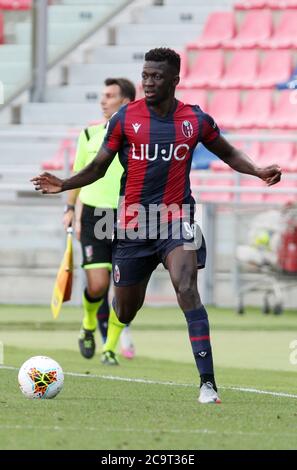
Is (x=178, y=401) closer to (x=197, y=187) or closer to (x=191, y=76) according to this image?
(x=197, y=187)

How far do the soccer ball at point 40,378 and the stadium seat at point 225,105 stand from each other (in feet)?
44.0

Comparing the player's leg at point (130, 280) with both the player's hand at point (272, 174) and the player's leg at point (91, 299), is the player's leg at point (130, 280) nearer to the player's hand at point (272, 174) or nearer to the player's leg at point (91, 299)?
the player's hand at point (272, 174)

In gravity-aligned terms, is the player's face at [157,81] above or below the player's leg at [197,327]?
above

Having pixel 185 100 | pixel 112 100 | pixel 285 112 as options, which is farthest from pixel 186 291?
pixel 185 100

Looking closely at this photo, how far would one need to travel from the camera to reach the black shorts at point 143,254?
27.9ft

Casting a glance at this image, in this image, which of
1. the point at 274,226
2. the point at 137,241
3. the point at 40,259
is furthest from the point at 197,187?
the point at 137,241

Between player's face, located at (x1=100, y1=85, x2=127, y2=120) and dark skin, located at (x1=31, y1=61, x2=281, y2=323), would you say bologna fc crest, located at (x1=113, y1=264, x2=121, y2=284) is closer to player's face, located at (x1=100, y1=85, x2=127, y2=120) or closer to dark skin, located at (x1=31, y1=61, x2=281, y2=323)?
dark skin, located at (x1=31, y1=61, x2=281, y2=323)

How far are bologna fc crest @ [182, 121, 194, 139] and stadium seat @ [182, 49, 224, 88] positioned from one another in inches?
541

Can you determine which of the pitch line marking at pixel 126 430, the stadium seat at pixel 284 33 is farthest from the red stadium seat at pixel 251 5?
the pitch line marking at pixel 126 430

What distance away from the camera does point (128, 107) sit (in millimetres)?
8633

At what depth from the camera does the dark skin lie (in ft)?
27.3

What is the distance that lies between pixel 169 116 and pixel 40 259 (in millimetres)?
10489

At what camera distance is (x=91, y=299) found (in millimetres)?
11664

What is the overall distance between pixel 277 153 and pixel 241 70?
7.61ft
